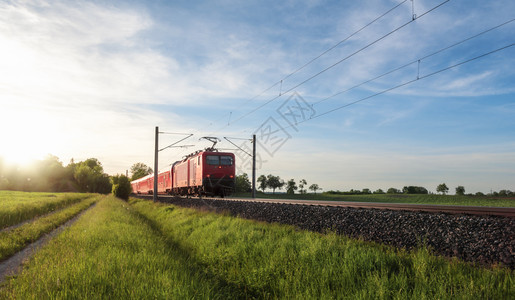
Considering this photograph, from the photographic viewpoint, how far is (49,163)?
122m

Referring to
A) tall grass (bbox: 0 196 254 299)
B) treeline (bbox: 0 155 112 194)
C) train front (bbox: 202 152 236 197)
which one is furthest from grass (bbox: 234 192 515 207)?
treeline (bbox: 0 155 112 194)

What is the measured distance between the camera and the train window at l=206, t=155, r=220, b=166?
1015 inches

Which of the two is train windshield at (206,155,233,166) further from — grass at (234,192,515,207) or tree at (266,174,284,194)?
tree at (266,174,284,194)

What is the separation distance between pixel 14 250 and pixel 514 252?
13474mm

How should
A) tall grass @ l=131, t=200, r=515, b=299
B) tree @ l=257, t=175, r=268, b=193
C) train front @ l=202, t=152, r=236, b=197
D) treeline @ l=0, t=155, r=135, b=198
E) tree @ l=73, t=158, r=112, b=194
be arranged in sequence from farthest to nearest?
tree @ l=73, t=158, r=112, b=194 → treeline @ l=0, t=155, r=135, b=198 → tree @ l=257, t=175, r=268, b=193 → train front @ l=202, t=152, r=236, b=197 → tall grass @ l=131, t=200, r=515, b=299

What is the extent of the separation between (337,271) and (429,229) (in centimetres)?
366

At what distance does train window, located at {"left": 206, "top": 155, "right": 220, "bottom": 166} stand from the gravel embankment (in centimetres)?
1298

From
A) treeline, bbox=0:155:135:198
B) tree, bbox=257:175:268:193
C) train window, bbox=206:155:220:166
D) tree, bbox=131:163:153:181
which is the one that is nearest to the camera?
train window, bbox=206:155:220:166

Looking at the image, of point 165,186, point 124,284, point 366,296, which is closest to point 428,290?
point 366,296

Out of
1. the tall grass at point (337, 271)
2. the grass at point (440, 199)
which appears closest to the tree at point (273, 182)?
the grass at point (440, 199)

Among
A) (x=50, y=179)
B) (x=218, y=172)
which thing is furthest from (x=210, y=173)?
(x=50, y=179)

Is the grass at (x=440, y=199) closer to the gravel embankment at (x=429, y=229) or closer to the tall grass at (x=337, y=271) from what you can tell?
the gravel embankment at (x=429, y=229)

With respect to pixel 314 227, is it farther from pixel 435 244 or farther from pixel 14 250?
pixel 14 250

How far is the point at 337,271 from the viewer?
6.24 m
